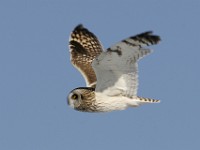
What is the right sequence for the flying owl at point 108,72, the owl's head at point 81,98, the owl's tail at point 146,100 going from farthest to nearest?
the owl's head at point 81,98 → the owl's tail at point 146,100 → the flying owl at point 108,72

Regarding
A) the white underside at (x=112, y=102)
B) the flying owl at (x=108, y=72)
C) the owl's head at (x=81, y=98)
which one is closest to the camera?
the flying owl at (x=108, y=72)

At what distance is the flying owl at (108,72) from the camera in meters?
14.2

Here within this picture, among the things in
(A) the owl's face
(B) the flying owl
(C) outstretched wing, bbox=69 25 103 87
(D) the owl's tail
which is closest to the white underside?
(B) the flying owl

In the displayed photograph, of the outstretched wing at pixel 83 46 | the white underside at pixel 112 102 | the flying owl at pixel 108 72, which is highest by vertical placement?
the outstretched wing at pixel 83 46

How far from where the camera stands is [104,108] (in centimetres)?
1600

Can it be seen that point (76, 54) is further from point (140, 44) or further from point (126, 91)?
point (140, 44)

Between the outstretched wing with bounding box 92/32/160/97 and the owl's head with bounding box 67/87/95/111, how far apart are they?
221 mm

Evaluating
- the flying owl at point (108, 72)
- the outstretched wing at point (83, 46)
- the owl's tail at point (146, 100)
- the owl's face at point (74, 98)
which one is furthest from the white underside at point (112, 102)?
the outstretched wing at point (83, 46)

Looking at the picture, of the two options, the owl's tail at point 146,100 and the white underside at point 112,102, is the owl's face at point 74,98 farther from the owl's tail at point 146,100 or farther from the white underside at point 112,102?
the owl's tail at point 146,100

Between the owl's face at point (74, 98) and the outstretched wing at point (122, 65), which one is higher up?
the outstretched wing at point (122, 65)

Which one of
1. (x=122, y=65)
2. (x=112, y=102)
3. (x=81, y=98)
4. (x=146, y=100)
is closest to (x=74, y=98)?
(x=81, y=98)

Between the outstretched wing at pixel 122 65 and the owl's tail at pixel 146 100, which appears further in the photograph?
the owl's tail at pixel 146 100

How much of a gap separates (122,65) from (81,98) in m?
1.69

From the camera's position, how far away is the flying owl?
46.5 ft
